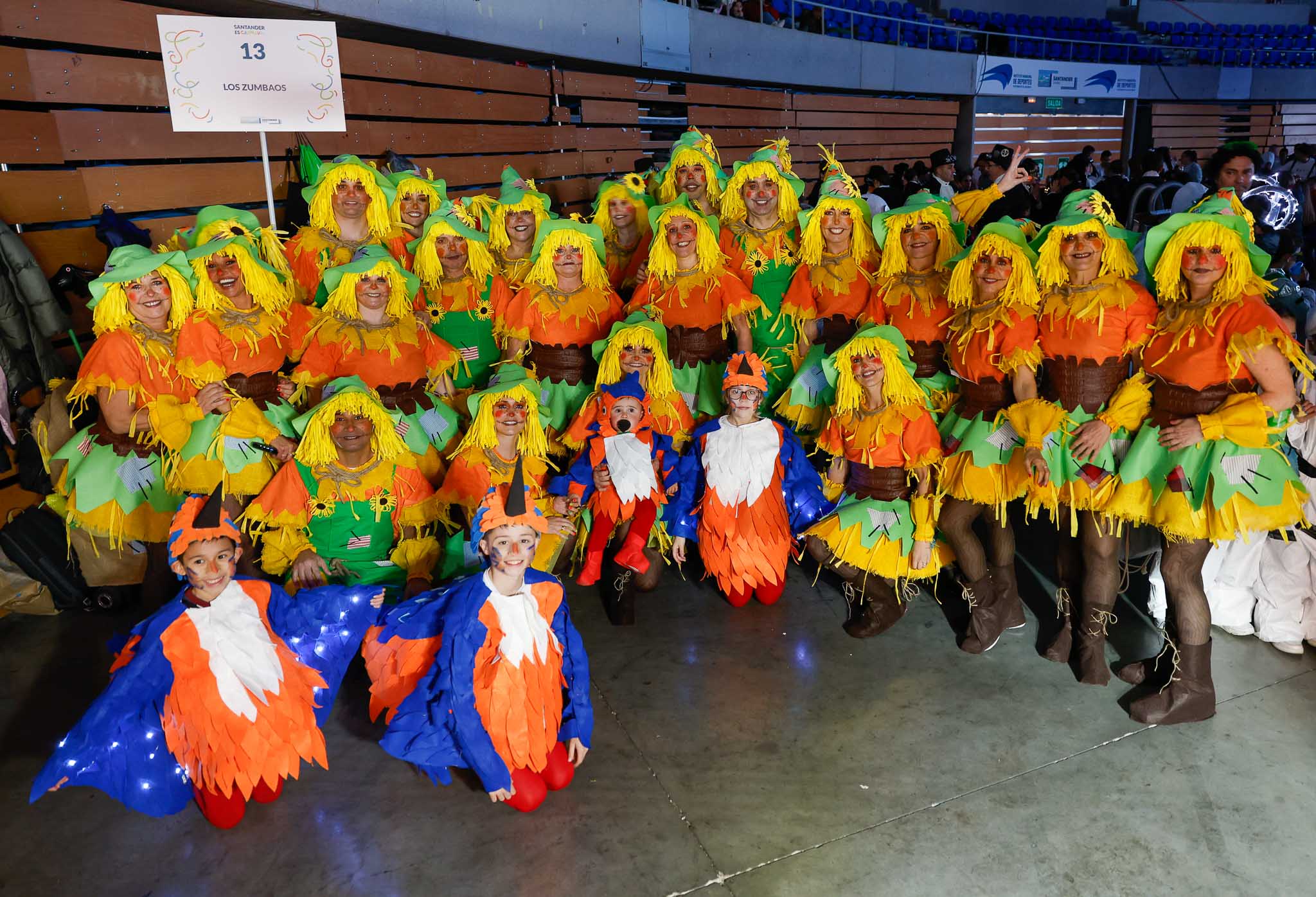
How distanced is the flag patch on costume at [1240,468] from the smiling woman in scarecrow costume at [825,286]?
5.11 feet

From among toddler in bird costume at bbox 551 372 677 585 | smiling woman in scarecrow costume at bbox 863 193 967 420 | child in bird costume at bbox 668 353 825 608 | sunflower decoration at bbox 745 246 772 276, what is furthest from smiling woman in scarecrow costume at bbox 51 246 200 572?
smiling woman in scarecrow costume at bbox 863 193 967 420

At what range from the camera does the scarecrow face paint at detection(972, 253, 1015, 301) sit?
3.23m

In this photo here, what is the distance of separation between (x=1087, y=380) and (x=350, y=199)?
3.28 metres

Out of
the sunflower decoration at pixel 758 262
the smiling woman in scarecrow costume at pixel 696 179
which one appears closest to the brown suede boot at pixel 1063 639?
the sunflower decoration at pixel 758 262

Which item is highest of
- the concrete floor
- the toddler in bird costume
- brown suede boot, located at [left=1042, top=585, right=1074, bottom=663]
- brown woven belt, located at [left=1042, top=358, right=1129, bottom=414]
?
brown woven belt, located at [left=1042, top=358, right=1129, bottom=414]

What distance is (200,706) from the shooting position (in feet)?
8.18

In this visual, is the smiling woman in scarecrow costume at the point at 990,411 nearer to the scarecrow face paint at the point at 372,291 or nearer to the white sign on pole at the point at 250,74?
the scarecrow face paint at the point at 372,291

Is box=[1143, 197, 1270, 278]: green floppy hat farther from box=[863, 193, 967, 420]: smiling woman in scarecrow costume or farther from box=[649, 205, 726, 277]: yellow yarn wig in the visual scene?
box=[649, 205, 726, 277]: yellow yarn wig

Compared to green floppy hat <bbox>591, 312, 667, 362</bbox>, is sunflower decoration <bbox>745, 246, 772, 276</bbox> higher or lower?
higher

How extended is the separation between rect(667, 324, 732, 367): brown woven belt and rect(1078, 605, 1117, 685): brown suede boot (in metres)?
1.93

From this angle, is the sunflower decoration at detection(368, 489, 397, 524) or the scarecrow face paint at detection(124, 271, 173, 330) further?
the sunflower decoration at detection(368, 489, 397, 524)

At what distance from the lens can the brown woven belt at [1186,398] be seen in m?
2.83

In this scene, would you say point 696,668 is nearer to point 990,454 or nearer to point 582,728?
point 582,728

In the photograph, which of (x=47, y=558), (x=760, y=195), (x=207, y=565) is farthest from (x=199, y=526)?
(x=760, y=195)
